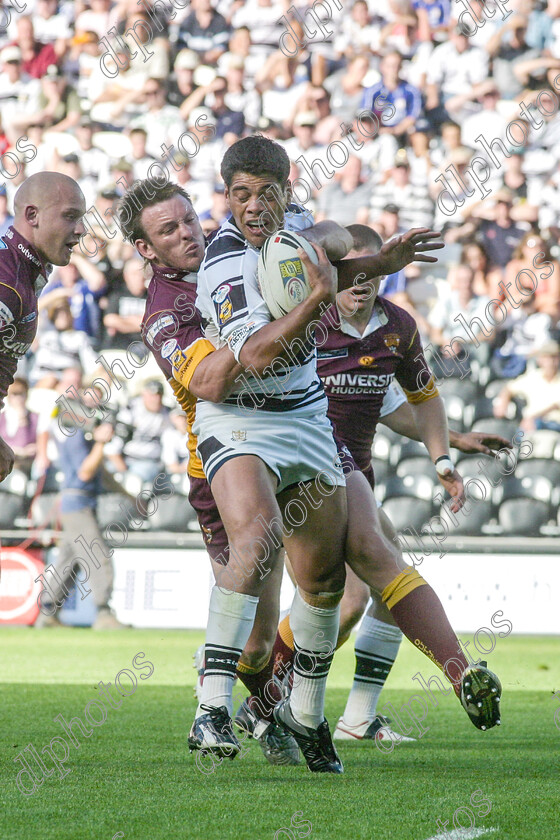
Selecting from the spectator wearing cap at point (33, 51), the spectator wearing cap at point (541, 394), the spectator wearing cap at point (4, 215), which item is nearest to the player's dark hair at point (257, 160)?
the spectator wearing cap at point (541, 394)

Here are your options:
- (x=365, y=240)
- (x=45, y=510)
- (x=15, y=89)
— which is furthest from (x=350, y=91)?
(x=365, y=240)

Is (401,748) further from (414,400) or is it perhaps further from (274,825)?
(274,825)

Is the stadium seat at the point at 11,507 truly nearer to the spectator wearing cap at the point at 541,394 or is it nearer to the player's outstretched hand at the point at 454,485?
the spectator wearing cap at the point at 541,394

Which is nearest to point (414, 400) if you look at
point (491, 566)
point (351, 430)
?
point (351, 430)

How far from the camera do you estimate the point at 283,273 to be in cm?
414

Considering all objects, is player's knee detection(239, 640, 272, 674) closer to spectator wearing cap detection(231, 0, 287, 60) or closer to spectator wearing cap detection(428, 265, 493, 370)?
spectator wearing cap detection(428, 265, 493, 370)

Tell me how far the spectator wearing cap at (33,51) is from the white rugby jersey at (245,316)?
45.3 ft

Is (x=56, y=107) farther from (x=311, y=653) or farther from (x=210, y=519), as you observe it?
(x=311, y=653)

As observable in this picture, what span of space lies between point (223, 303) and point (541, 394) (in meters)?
9.39

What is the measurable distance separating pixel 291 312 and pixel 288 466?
2.14ft

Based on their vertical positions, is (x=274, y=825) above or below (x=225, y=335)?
below

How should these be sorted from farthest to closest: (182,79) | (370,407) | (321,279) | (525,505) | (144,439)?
(182,79)
(144,439)
(525,505)
(370,407)
(321,279)

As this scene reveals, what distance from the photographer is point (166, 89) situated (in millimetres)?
16859

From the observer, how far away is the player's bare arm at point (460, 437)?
6.06 m
